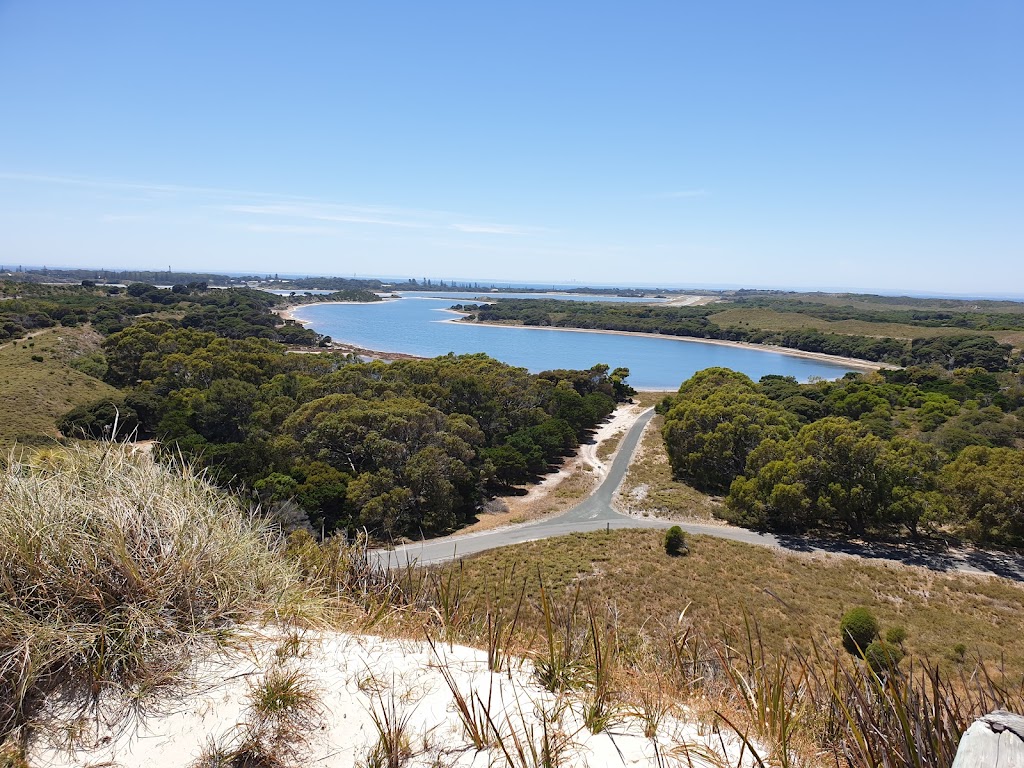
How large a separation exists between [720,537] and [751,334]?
106527 millimetres

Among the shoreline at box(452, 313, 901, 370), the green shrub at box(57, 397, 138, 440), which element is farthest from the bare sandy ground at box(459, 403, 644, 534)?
the shoreline at box(452, 313, 901, 370)

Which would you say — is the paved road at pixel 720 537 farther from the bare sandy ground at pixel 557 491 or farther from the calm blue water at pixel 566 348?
the calm blue water at pixel 566 348

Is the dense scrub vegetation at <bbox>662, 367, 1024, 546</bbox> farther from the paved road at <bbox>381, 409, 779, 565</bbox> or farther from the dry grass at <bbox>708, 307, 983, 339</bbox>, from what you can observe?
the dry grass at <bbox>708, 307, 983, 339</bbox>

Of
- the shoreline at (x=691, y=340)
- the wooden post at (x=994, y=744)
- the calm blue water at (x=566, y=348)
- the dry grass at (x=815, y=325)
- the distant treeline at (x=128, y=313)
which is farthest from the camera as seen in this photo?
the dry grass at (x=815, y=325)

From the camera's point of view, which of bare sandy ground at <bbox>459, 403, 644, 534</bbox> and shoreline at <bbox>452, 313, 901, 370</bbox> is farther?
shoreline at <bbox>452, 313, 901, 370</bbox>

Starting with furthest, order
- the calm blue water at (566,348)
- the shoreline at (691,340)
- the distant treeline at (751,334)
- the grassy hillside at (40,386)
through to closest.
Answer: the calm blue water at (566,348)
the shoreline at (691,340)
the distant treeline at (751,334)
the grassy hillside at (40,386)

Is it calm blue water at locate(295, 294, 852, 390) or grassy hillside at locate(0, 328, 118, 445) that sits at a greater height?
grassy hillside at locate(0, 328, 118, 445)

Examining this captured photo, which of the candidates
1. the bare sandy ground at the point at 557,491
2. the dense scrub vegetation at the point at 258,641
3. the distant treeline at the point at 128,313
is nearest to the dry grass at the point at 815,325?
the bare sandy ground at the point at 557,491

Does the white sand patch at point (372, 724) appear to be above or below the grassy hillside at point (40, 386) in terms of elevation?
above

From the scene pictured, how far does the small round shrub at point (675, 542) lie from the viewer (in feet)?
62.3

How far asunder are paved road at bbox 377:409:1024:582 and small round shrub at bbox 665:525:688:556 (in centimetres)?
285

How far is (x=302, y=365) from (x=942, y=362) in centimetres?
8864

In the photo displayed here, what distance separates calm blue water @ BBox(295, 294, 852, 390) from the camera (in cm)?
8025

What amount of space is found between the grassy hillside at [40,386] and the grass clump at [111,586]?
24.2 meters
